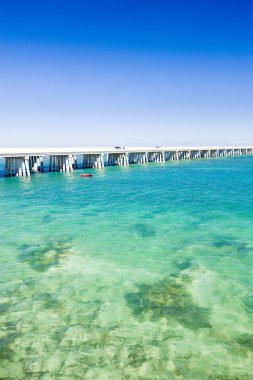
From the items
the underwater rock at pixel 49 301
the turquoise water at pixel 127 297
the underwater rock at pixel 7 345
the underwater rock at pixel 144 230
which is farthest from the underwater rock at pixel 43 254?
the underwater rock at pixel 7 345

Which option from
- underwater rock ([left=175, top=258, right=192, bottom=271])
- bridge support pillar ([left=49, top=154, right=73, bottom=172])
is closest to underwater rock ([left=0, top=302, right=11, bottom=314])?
underwater rock ([left=175, top=258, right=192, bottom=271])

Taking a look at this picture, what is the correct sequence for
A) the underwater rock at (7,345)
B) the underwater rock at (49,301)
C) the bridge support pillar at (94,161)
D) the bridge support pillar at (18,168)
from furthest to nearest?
1. the bridge support pillar at (94,161)
2. the bridge support pillar at (18,168)
3. the underwater rock at (49,301)
4. the underwater rock at (7,345)

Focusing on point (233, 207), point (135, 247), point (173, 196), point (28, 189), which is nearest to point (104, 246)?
point (135, 247)

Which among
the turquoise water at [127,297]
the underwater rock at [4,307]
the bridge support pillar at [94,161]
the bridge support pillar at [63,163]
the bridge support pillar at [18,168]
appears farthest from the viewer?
the bridge support pillar at [94,161]

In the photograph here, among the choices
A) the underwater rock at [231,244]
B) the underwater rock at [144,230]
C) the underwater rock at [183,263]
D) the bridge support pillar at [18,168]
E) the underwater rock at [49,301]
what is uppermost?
the bridge support pillar at [18,168]

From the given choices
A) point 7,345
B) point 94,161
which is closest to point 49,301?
point 7,345

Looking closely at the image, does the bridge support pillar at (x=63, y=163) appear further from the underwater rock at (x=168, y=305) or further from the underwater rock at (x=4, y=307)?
the underwater rock at (x=4, y=307)
